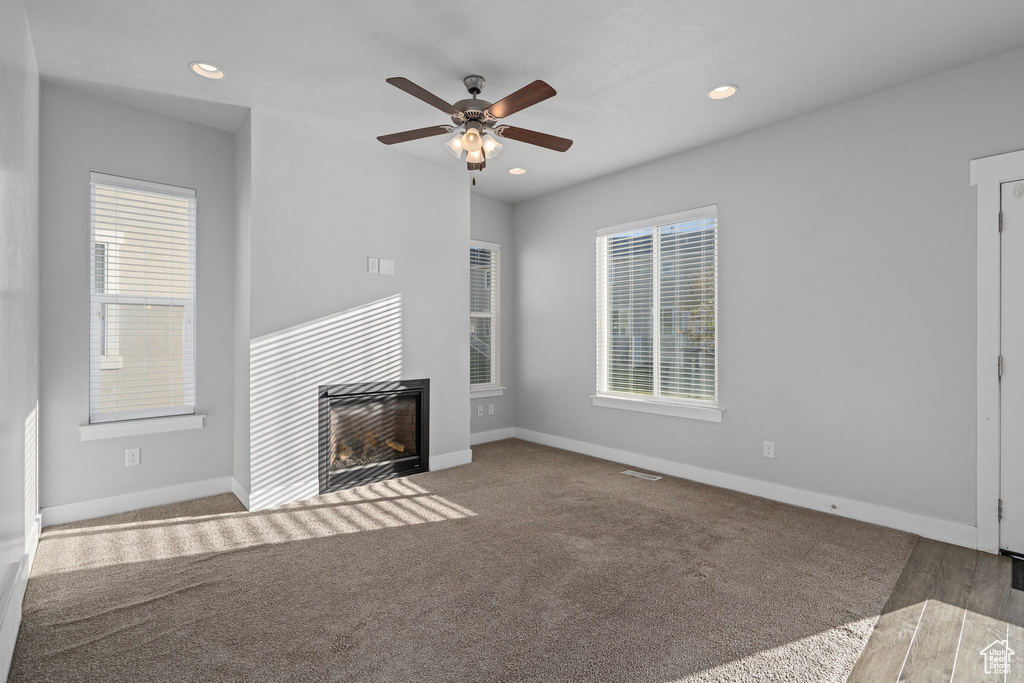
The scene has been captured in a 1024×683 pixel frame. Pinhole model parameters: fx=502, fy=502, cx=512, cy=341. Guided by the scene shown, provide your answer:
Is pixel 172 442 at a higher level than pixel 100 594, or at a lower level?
higher

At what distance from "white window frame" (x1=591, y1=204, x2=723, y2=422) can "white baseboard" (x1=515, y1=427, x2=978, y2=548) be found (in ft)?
1.50

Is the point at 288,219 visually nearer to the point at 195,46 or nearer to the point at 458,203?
the point at 195,46

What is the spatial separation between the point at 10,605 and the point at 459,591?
1.72m

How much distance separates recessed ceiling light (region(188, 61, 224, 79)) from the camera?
9.73 feet

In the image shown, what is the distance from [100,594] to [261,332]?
1753 millimetres

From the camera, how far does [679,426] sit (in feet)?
14.5

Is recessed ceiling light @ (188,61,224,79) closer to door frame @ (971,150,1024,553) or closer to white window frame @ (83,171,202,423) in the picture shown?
white window frame @ (83,171,202,423)

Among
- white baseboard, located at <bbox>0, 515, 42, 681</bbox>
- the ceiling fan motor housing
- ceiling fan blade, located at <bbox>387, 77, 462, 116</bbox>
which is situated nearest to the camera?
white baseboard, located at <bbox>0, 515, 42, 681</bbox>

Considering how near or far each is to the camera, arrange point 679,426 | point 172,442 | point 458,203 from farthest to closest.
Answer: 1. point 458,203
2. point 679,426
3. point 172,442

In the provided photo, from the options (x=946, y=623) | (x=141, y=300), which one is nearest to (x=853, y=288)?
(x=946, y=623)

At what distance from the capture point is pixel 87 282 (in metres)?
3.33

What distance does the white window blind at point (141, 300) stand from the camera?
341 cm

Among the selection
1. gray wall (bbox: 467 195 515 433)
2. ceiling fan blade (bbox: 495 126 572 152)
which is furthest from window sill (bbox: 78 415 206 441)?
ceiling fan blade (bbox: 495 126 572 152)

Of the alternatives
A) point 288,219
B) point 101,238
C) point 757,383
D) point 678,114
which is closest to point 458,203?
point 288,219
